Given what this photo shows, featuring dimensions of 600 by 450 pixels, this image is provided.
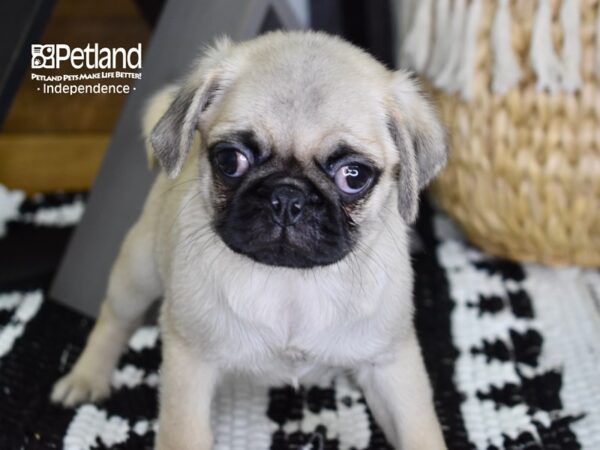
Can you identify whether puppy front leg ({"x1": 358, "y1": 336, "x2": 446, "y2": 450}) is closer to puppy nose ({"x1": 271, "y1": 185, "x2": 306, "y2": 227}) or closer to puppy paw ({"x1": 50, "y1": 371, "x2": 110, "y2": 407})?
puppy nose ({"x1": 271, "y1": 185, "x2": 306, "y2": 227})

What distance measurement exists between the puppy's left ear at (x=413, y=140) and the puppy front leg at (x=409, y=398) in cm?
27

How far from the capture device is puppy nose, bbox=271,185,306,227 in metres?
1.40

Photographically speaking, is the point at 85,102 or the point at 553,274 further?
the point at 553,274

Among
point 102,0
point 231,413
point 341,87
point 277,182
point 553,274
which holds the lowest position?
point 231,413

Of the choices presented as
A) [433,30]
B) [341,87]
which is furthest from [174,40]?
[341,87]

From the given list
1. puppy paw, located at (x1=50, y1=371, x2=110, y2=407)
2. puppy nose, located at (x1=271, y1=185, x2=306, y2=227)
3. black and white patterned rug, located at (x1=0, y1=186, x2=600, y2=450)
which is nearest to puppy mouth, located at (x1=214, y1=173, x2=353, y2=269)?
puppy nose, located at (x1=271, y1=185, x2=306, y2=227)

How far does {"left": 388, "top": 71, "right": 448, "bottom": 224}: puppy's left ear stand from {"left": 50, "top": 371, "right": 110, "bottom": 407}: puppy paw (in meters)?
0.80

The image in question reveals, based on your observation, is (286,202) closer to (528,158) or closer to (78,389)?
(78,389)

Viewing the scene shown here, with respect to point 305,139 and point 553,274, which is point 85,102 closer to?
point 305,139

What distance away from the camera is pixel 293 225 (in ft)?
4.67

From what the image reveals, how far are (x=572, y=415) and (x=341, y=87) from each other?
2.89 feet

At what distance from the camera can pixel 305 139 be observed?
143 cm

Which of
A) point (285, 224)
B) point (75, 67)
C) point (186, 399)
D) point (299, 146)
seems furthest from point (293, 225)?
point (75, 67)

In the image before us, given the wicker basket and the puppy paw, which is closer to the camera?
the puppy paw
